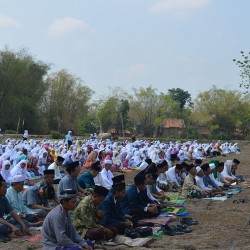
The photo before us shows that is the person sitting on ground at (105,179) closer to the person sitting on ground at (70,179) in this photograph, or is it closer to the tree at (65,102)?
the person sitting on ground at (70,179)

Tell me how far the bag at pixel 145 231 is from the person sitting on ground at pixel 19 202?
1.63m

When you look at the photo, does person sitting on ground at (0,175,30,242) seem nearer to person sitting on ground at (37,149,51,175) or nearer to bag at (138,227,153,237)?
bag at (138,227,153,237)

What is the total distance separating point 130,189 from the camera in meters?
7.69

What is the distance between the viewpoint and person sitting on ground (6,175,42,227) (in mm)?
6723

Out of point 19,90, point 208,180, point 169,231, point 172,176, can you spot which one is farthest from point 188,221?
point 19,90

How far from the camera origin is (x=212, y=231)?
6.81 metres

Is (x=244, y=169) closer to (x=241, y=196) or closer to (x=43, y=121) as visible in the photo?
(x=241, y=196)

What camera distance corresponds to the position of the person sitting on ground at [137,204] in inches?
298

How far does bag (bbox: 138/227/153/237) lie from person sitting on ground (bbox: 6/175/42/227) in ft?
5.34

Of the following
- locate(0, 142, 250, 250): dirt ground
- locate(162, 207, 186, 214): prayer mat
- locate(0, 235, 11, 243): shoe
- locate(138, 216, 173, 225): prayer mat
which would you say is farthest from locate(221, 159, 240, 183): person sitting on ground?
locate(0, 235, 11, 243): shoe

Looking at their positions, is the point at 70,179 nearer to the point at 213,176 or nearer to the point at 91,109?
the point at 213,176

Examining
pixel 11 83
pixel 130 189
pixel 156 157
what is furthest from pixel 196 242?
pixel 11 83

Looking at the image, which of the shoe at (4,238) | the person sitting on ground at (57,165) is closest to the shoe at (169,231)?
the shoe at (4,238)

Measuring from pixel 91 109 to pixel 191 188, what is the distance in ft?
134
